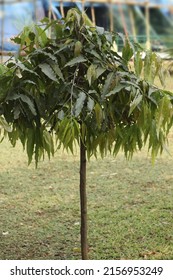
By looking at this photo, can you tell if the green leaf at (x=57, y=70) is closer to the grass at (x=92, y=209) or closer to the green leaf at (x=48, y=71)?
the green leaf at (x=48, y=71)

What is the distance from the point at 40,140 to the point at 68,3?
6998 millimetres

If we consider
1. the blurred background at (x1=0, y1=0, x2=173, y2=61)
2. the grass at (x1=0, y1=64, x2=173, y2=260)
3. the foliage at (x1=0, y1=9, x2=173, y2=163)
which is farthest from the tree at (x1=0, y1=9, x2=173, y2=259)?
the blurred background at (x1=0, y1=0, x2=173, y2=61)

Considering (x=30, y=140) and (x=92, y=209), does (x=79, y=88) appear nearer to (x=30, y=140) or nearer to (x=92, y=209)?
(x=30, y=140)

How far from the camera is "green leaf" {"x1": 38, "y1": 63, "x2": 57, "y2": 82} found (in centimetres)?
184

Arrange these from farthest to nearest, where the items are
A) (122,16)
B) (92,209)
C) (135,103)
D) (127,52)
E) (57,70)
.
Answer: (122,16), (92,209), (127,52), (57,70), (135,103)

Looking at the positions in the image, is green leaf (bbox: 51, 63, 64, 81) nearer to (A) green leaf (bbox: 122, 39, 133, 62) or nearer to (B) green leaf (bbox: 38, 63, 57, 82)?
(B) green leaf (bbox: 38, 63, 57, 82)

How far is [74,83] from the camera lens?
6.31ft

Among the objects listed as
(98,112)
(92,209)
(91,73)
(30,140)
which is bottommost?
(92,209)

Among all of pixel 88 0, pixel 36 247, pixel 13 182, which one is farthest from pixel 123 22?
pixel 36 247

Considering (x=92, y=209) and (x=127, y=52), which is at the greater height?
(x=127, y=52)

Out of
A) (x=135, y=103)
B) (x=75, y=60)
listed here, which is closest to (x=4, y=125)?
(x=75, y=60)

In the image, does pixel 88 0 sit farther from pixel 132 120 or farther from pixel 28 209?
pixel 132 120

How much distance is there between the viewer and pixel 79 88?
191 centimetres

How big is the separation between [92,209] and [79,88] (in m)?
1.88
